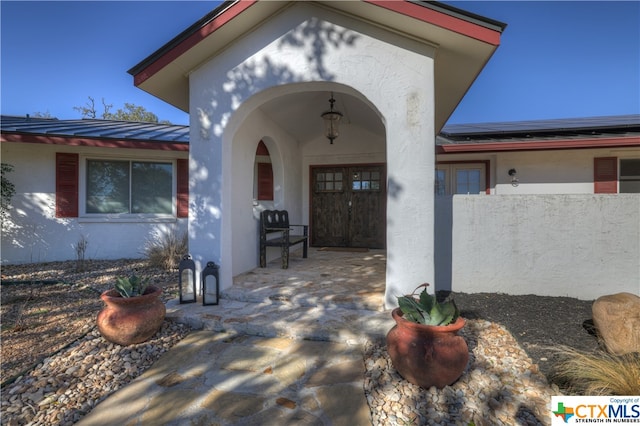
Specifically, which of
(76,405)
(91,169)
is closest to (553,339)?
(76,405)

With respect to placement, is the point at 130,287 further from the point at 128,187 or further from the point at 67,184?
the point at 67,184

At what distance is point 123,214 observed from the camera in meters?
→ 6.88

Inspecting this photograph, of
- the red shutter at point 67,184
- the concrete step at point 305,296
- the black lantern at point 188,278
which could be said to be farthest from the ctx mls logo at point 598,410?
the red shutter at point 67,184

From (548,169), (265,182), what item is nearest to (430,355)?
(265,182)

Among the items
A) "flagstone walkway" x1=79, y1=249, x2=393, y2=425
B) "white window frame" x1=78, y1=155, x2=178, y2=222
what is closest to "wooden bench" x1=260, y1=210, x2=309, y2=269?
"flagstone walkway" x1=79, y1=249, x2=393, y2=425

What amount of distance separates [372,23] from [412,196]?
2033 mm

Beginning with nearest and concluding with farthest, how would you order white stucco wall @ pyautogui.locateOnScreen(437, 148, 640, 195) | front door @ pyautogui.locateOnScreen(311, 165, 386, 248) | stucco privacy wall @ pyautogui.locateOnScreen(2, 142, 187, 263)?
stucco privacy wall @ pyautogui.locateOnScreen(2, 142, 187, 263)
white stucco wall @ pyautogui.locateOnScreen(437, 148, 640, 195)
front door @ pyautogui.locateOnScreen(311, 165, 386, 248)

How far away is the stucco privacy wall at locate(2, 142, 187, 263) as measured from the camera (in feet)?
20.8

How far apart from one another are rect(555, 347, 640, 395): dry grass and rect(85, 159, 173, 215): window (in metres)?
7.46

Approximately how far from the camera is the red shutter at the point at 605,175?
6680mm

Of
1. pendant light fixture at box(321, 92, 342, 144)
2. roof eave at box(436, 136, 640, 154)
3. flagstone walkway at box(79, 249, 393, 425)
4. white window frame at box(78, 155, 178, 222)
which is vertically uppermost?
pendant light fixture at box(321, 92, 342, 144)

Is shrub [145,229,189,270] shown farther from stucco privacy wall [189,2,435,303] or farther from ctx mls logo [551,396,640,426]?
ctx mls logo [551,396,640,426]

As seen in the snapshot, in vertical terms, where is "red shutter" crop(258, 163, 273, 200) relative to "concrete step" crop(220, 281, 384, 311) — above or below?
above

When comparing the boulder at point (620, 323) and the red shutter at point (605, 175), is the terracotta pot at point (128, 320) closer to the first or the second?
the boulder at point (620, 323)
